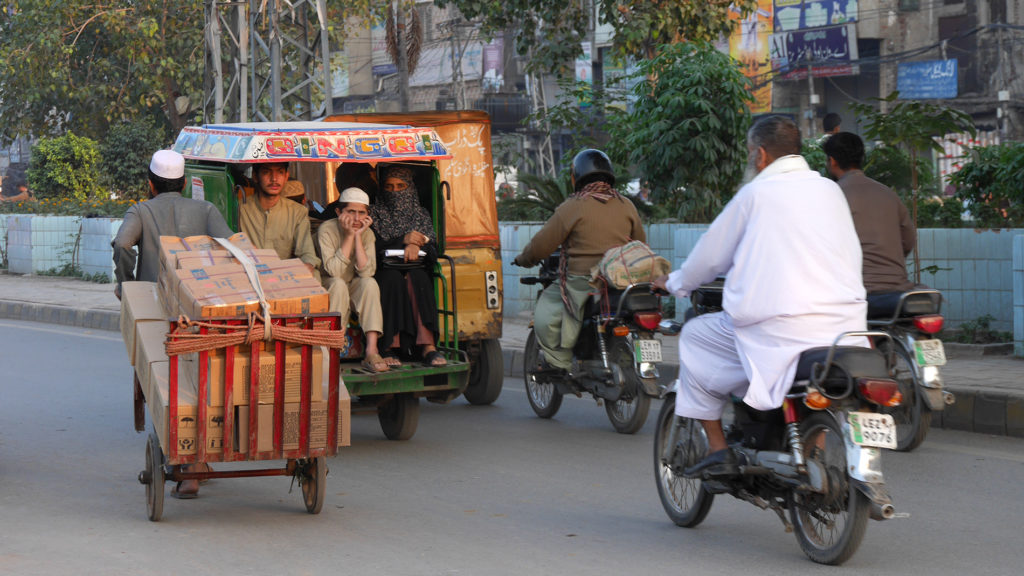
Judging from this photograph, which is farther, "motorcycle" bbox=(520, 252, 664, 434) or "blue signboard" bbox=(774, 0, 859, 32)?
"blue signboard" bbox=(774, 0, 859, 32)

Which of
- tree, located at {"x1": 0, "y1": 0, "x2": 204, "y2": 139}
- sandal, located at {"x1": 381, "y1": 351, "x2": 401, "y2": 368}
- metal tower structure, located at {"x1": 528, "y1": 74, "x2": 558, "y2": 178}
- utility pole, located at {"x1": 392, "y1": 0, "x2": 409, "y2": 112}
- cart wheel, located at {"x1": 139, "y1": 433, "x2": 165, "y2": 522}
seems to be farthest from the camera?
utility pole, located at {"x1": 392, "y1": 0, "x2": 409, "y2": 112}

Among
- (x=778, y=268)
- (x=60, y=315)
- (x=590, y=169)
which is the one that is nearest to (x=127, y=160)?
(x=60, y=315)

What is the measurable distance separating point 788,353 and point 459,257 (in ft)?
14.6

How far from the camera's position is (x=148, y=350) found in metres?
5.80

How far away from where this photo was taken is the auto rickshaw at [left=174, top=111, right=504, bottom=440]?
290 inches

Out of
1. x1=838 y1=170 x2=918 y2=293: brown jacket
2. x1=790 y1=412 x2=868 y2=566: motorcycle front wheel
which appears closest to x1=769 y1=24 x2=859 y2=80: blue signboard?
x1=838 y1=170 x2=918 y2=293: brown jacket

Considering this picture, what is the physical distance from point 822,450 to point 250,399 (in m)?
2.42

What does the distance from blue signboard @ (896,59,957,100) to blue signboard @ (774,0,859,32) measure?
2275 mm

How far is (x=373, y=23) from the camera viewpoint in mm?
29938

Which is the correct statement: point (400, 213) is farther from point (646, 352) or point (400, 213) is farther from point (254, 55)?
point (254, 55)

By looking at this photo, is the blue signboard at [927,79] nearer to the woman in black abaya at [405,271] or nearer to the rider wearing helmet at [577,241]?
the rider wearing helmet at [577,241]

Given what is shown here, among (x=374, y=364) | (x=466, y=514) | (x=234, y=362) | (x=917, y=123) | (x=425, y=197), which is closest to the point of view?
(x=234, y=362)

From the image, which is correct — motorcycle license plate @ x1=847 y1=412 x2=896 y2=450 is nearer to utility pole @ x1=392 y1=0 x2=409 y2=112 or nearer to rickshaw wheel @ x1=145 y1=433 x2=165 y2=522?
rickshaw wheel @ x1=145 y1=433 x2=165 y2=522

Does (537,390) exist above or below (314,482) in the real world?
above
